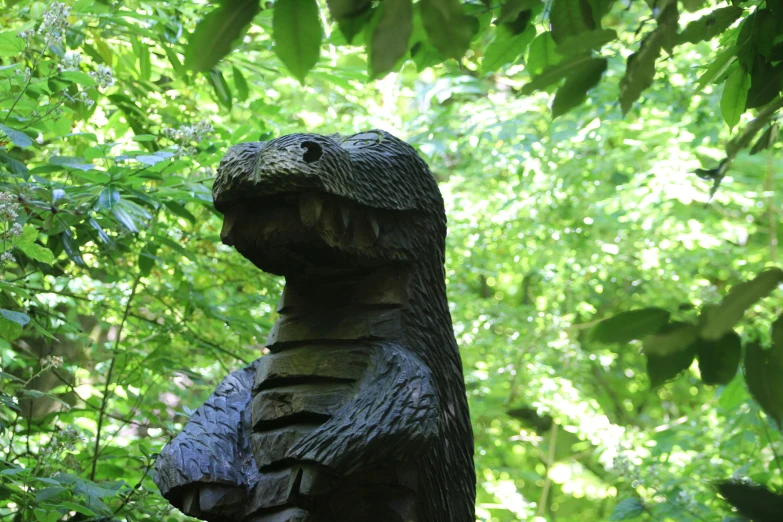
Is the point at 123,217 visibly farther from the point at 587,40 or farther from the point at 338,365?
the point at 587,40

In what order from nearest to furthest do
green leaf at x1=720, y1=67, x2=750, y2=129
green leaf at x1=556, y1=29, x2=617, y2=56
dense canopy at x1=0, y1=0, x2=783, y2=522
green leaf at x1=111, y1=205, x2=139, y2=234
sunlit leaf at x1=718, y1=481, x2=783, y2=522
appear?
sunlit leaf at x1=718, y1=481, x2=783, y2=522 → dense canopy at x1=0, y1=0, x2=783, y2=522 → green leaf at x1=556, y1=29, x2=617, y2=56 → green leaf at x1=720, y1=67, x2=750, y2=129 → green leaf at x1=111, y1=205, x2=139, y2=234

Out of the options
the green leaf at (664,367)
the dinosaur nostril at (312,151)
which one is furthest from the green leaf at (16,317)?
the green leaf at (664,367)

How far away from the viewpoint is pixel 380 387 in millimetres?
1838

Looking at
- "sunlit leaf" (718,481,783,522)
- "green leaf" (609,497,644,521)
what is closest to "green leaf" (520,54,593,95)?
"sunlit leaf" (718,481,783,522)

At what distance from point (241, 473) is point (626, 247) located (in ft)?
16.6

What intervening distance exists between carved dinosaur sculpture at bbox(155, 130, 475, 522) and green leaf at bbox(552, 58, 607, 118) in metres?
0.66

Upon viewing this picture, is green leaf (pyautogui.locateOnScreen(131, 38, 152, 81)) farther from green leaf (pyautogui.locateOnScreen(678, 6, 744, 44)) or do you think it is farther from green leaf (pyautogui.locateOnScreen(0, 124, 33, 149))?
green leaf (pyautogui.locateOnScreen(678, 6, 744, 44))

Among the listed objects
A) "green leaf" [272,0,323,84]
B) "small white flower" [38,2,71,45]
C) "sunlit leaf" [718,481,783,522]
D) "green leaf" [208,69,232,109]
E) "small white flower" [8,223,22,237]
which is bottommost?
"sunlit leaf" [718,481,783,522]

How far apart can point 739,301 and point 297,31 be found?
→ 50 cm

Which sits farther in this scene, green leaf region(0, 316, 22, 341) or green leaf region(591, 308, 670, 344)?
green leaf region(0, 316, 22, 341)

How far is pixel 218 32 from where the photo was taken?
912 mm

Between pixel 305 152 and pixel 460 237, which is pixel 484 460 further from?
pixel 305 152

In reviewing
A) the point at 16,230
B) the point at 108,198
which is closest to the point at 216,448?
the point at 16,230

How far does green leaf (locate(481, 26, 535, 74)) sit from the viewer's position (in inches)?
69.2
